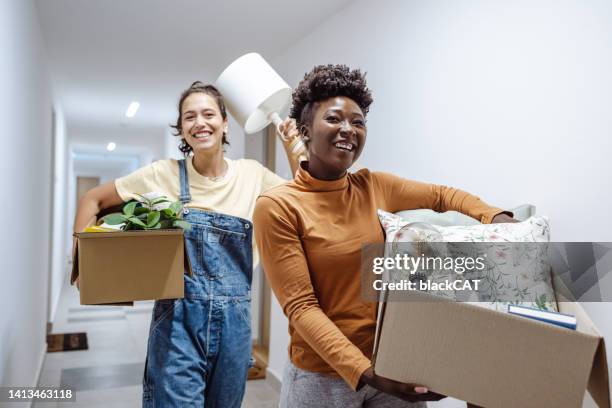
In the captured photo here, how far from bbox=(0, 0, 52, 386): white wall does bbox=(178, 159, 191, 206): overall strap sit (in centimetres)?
66

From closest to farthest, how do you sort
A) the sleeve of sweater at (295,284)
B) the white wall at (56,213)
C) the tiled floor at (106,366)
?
the sleeve of sweater at (295,284) < the tiled floor at (106,366) < the white wall at (56,213)

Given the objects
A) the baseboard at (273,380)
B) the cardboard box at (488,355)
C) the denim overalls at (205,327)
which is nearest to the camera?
the cardboard box at (488,355)

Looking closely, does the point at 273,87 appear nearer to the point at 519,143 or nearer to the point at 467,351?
the point at 519,143

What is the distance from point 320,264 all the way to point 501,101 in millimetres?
1084

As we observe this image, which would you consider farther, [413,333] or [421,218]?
[421,218]

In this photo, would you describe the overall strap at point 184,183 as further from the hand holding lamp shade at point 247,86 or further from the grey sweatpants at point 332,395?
the grey sweatpants at point 332,395

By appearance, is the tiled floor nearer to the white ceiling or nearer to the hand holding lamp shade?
the hand holding lamp shade

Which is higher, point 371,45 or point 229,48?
point 229,48

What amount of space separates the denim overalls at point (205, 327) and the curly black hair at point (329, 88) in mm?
581

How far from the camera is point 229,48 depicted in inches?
149

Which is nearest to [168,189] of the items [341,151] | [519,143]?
[341,151]

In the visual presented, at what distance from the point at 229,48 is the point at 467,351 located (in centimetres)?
330

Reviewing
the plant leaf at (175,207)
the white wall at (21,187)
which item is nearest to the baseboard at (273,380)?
the white wall at (21,187)

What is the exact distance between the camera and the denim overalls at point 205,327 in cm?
156
